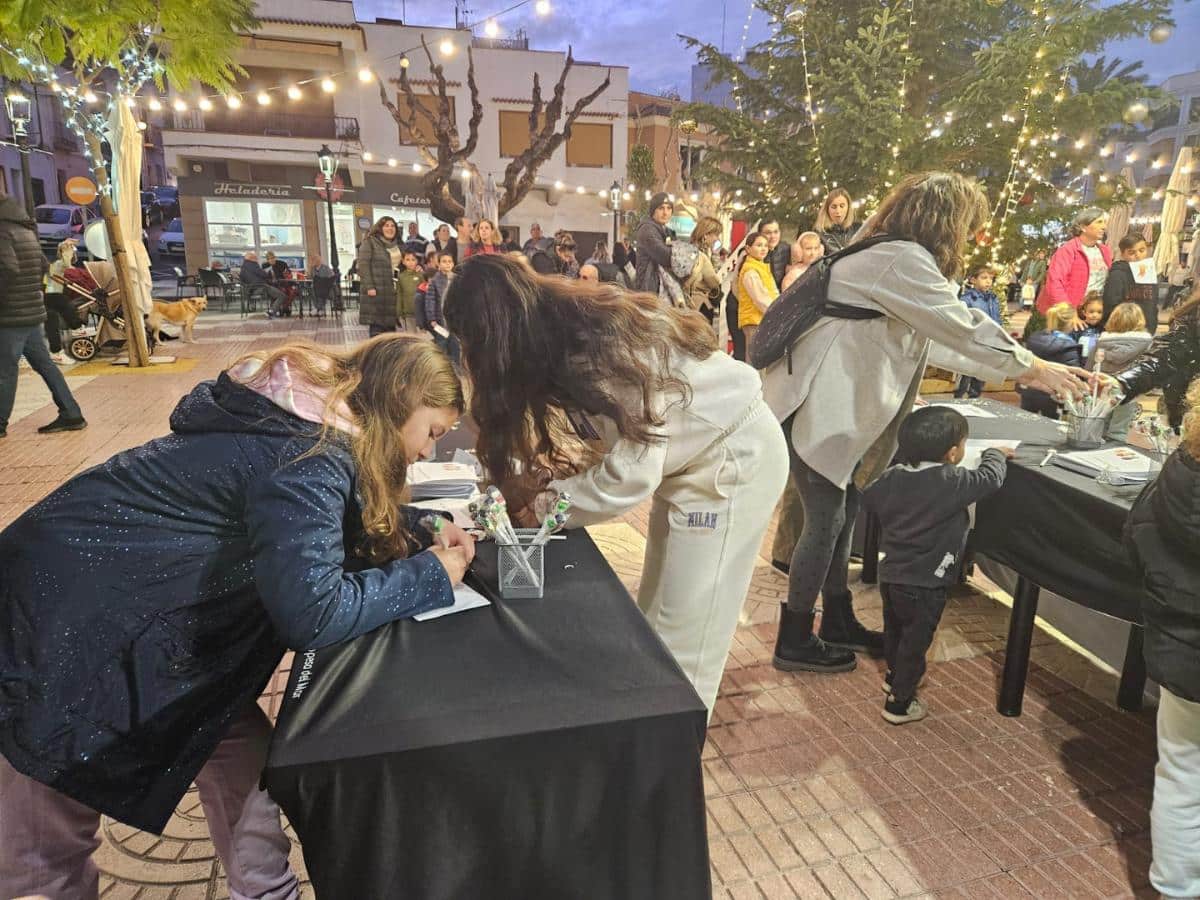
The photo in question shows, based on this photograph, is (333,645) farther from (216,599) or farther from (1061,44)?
(1061,44)

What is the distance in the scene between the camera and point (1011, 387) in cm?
850

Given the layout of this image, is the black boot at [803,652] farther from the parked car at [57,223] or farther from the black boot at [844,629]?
the parked car at [57,223]

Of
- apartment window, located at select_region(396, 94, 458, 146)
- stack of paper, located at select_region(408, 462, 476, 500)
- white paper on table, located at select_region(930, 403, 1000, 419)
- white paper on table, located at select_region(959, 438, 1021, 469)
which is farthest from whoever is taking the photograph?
apartment window, located at select_region(396, 94, 458, 146)

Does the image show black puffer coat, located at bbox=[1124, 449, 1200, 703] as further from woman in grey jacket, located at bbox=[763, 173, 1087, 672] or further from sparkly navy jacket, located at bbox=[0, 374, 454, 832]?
sparkly navy jacket, located at bbox=[0, 374, 454, 832]

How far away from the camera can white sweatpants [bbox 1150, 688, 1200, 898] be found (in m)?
1.90

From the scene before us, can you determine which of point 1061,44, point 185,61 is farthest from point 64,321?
point 1061,44

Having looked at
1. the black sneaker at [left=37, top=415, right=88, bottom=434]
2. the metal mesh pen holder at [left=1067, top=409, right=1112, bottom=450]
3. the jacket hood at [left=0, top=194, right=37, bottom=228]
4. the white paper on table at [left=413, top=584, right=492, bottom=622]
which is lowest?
the black sneaker at [left=37, top=415, right=88, bottom=434]

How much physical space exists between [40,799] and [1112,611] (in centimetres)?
287

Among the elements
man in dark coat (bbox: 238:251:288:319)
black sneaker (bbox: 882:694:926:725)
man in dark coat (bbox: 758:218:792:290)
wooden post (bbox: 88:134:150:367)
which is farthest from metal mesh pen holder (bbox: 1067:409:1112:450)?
man in dark coat (bbox: 238:251:288:319)

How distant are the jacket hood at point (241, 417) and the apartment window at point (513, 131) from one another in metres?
26.2

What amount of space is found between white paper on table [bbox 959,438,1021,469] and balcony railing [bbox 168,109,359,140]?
79.9 ft

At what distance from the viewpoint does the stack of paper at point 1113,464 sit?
98.2 inches

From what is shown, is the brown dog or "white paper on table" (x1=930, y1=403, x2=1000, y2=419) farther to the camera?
the brown dog

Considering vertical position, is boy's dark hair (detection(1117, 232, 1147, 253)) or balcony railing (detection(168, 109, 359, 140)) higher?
balcony railing (detection(168, 109, 359, 140))
